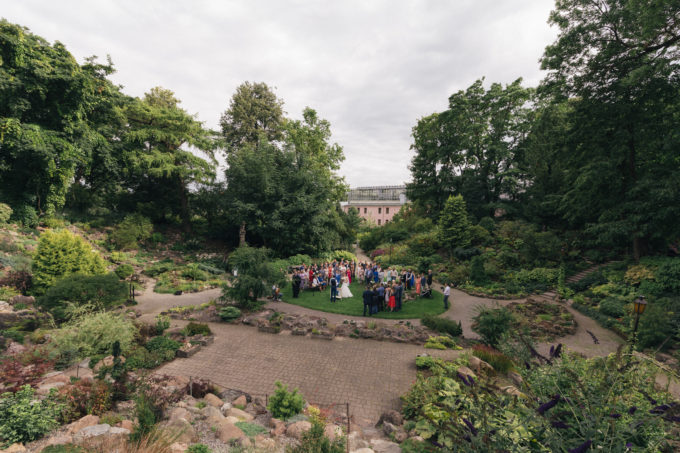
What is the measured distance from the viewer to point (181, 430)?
4.12 m

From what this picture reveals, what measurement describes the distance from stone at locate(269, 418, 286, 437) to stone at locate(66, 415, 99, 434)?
115 inches

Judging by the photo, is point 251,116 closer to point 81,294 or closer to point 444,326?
point 81,294

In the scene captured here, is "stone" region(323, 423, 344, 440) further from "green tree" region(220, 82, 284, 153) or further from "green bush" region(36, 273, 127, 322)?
"green tree" region(220, 82, 284, 153)

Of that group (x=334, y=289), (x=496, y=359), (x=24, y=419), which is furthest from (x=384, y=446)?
(x=334, y=289)

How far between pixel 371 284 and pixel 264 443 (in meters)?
12.1

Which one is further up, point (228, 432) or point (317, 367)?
point (228, 432)

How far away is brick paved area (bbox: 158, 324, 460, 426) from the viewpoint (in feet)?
21.1

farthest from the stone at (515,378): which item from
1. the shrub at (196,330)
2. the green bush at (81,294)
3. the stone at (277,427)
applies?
the green bush at (81,294)

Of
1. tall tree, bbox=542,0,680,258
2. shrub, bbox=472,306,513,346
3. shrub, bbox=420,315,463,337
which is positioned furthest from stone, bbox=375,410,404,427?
tall tree, bbox=542,0,680,258

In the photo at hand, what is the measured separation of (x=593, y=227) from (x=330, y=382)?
1793cm

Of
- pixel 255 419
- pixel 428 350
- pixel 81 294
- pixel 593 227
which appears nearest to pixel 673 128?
pixel 593 227

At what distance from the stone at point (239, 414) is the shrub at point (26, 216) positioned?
73.7 ft

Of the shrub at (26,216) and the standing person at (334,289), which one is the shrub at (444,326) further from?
the shrub at (26,216)

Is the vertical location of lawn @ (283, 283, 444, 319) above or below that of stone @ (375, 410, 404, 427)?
above
